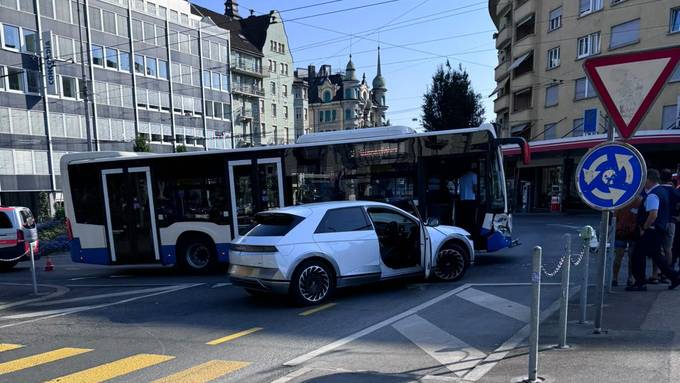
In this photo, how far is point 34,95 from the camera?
1473 inches

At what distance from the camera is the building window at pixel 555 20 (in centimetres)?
3203

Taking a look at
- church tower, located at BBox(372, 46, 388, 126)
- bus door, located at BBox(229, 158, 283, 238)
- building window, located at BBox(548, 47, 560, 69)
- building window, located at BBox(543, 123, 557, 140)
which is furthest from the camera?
church tower, located at BBox(372, 46, 388, 126)

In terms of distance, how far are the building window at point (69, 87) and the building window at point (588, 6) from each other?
4049cm

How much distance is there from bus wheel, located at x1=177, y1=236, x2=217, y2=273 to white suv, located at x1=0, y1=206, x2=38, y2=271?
5.88m

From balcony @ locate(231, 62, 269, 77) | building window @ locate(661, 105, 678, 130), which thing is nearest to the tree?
building window @ locate(661, 105, 678, 130)

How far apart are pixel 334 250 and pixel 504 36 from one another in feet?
123

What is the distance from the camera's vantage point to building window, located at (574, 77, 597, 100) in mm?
29938

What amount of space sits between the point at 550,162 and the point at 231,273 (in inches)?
1049

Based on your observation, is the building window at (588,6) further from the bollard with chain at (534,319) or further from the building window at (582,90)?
the bollard with chain at (534,319)

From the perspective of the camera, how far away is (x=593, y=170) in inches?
191

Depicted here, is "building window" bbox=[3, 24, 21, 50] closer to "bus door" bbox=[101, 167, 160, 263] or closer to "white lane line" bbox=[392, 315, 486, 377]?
"bus door" bbox=[101, 167, 160, 263]

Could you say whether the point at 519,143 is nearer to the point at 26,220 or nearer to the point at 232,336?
the point at 232,336

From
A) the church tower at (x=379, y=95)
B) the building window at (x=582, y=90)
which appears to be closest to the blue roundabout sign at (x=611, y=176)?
the building window at (x=582, y=90)

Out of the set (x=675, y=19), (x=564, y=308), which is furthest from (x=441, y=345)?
(x=675, y=19)
